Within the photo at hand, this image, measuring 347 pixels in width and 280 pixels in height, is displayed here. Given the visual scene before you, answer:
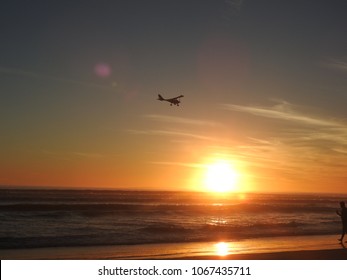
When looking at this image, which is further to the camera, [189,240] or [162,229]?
[162,229]

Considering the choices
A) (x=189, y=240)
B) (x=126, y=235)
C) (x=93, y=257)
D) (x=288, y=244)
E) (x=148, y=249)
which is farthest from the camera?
(x=126, y=235)

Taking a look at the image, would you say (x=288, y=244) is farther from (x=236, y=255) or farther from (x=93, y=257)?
(x=93, y=257)

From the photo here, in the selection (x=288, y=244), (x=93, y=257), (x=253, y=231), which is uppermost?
(x=253, y=231)

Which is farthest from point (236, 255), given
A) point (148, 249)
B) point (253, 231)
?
point (253, 231)

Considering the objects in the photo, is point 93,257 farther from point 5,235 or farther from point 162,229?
point 162,229
